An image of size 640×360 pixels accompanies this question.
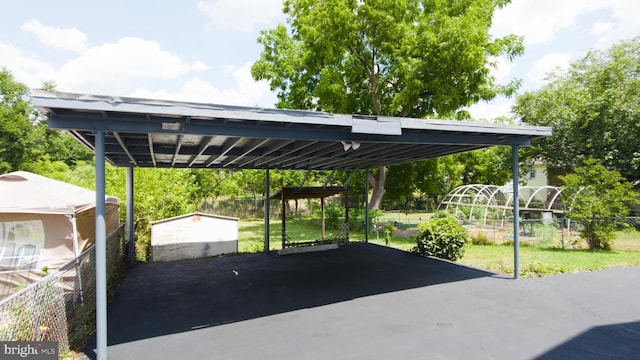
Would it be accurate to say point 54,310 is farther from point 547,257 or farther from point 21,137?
point 21,137

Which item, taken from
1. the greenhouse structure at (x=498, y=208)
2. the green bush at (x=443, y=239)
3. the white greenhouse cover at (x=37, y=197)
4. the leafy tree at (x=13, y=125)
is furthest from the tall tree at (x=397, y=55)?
the leafy tree at (x=13, y=125)

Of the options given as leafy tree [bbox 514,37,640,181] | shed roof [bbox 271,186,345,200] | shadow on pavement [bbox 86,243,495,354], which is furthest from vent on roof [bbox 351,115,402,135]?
leafy tree [bbox 514,37,640,181]

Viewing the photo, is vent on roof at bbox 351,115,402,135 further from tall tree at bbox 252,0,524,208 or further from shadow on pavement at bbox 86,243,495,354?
tall tree at bbox 252,0,524,208

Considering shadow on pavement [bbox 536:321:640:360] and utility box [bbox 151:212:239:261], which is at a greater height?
utility box [bbox 151:212:239:261]

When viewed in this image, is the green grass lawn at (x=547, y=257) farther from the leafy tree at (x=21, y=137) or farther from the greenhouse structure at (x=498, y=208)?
the leafy tree at (x=21, y=137)

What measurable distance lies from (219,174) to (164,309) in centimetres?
2149

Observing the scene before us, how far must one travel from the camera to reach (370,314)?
5.31m

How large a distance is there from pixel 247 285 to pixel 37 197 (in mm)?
4351

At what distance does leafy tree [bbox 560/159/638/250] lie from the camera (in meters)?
10.7

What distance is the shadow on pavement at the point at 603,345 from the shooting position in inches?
155

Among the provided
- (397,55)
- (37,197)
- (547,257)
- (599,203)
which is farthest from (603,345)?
(397,55)

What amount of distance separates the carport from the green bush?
209cm

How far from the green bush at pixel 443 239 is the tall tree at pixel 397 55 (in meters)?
6.21

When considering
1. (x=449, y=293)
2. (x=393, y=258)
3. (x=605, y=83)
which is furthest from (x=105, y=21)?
(x=605, y=83)
